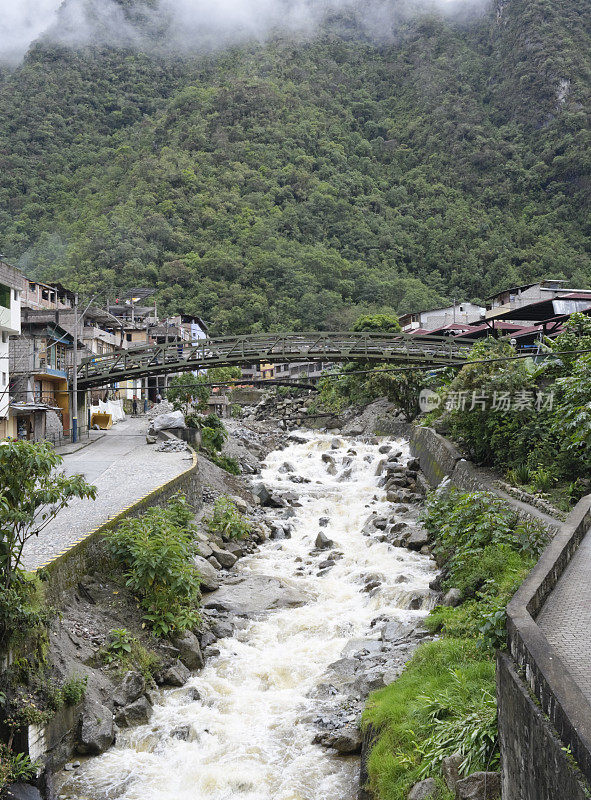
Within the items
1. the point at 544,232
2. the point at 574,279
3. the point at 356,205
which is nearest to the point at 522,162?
the point at 544,232

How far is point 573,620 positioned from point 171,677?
6.92 metres

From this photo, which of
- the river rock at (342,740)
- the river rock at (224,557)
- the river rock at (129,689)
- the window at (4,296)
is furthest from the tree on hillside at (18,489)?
the window at (4,296)

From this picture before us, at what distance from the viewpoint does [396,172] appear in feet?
368

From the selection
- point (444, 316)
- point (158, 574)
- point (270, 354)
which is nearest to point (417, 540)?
point (158, 574)

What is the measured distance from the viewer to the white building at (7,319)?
27.4m

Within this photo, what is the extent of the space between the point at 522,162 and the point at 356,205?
1034 inches

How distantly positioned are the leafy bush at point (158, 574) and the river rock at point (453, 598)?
4892 millimetres

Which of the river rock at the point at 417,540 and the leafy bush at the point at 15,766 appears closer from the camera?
the leafy bush at the point at 15,766

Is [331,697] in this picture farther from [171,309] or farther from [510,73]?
[510,73]

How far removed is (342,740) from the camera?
969cm

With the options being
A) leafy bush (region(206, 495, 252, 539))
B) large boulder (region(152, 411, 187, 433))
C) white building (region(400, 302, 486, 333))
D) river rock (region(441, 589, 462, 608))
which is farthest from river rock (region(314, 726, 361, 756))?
white building (region(400, 302, 486, 333))

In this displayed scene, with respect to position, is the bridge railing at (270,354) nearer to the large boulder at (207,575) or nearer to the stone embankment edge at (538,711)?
the large boulder at (207,575)

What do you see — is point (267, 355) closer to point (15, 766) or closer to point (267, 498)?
point (267, 498)

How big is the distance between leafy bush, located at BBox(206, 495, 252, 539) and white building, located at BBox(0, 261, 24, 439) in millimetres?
11019
